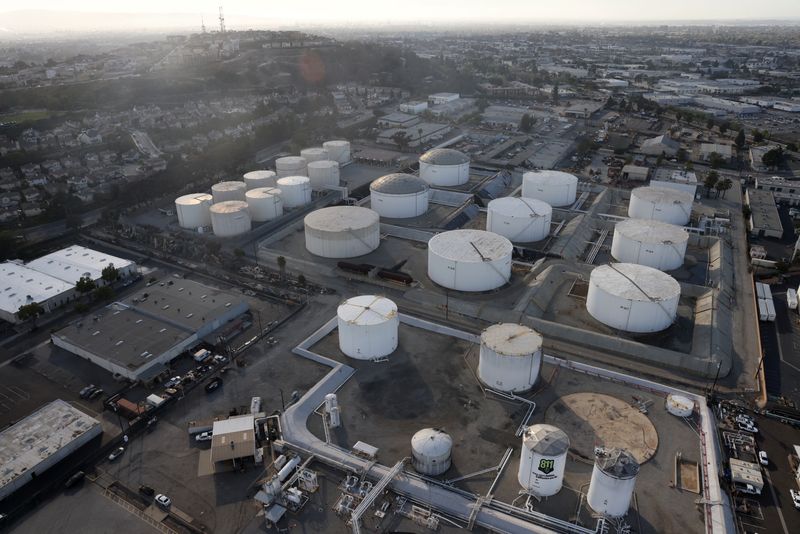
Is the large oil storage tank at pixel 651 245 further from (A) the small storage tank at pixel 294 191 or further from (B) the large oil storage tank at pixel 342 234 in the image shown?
(A) the small storage tank at pixel 294 191

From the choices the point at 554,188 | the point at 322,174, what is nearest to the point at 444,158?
the point at 554,188

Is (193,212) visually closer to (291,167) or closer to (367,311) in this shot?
(291,167)

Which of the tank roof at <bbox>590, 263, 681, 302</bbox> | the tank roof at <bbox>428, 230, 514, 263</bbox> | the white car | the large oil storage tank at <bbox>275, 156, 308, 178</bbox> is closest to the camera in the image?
the white car

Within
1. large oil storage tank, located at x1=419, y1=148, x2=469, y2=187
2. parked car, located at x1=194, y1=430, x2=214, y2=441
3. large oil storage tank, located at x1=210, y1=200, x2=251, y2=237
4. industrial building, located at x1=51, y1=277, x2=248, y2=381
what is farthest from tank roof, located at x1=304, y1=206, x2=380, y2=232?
parked car, located at x1=194, y1=430, x2=214, y2=441

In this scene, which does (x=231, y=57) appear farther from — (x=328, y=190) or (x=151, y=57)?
(x=328, y=190)

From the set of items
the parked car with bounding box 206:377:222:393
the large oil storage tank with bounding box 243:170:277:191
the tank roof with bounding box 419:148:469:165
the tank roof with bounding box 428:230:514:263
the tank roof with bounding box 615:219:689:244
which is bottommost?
the parked car with bounding box 206:377:222:393

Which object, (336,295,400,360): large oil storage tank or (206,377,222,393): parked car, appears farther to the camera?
(336,295,400,360): large oil storage tank

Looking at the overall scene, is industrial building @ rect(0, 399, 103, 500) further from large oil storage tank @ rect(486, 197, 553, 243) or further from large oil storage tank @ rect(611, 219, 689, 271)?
large oil storage tank @ rect(611, 219, 689, 271)
